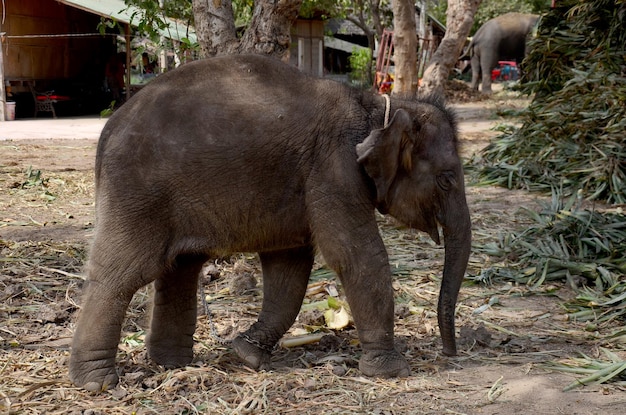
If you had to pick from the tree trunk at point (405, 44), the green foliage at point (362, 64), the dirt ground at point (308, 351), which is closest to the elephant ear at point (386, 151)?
the dirt ground at point (308, 351)

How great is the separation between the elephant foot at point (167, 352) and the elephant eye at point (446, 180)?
1.70m

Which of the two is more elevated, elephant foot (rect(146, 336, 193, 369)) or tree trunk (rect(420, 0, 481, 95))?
tree trunk (rect(420, 0, 481, 95))

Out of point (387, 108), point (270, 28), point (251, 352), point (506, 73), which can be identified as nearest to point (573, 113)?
point (270, 28)

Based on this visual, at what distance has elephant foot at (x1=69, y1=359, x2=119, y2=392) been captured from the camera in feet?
13.7

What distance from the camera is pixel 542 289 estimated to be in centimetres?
621

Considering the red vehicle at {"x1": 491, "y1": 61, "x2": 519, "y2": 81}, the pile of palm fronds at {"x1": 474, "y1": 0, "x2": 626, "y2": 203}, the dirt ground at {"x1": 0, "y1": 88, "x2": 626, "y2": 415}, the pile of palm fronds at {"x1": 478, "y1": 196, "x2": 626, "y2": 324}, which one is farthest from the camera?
the red vehicle at {"x1": 491, "y1": 61, "x2": 519, "y2": 81}

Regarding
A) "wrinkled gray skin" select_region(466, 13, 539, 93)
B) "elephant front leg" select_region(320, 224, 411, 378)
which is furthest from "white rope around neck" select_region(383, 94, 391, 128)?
"wrinkled gray skin" select_region(466, 13, 539, 93)

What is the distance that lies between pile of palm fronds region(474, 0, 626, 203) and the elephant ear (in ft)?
16.2

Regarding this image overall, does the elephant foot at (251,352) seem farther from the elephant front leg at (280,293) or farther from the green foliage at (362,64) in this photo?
the green foliage at (362,64)

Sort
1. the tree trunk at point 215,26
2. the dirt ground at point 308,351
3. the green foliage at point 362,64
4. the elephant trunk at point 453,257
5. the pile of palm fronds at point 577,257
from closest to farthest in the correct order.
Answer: the dirt ground at point 308,351 → the elephant trunk at point 453,257 → the pile of palm fronds at point 577,257 → the tree trunk at point 215,26 → the green foliage at point 362,64

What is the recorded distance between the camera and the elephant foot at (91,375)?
418 centimetres

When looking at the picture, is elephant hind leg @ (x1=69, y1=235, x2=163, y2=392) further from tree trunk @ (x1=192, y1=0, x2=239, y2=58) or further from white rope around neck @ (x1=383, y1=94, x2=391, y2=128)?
tree trunk @ (x1=192, y1=0, x2=239, y2=58)

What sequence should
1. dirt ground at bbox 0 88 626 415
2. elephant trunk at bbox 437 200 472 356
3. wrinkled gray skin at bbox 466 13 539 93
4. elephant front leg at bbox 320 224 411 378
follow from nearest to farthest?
dirt ground at bbox 0 88 626 415
elephant front leg at bbox 320 224 411 378
elephant trunk at bbox 437 200 472 356
wrinkled gray skin at bbox 466 13 539 93

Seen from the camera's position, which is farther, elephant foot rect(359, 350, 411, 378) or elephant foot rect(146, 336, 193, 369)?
elephant foot rect(146, 336, 193, 369)
